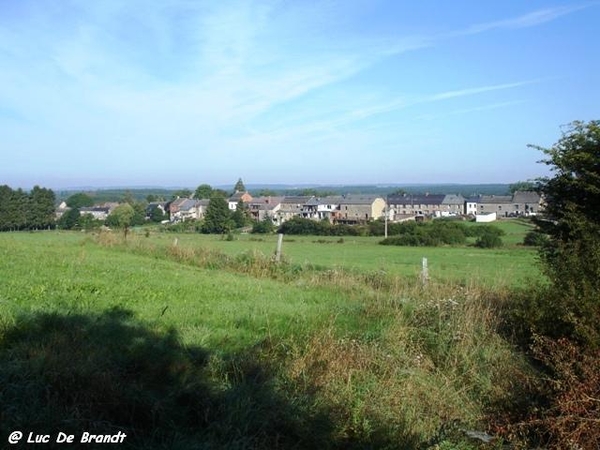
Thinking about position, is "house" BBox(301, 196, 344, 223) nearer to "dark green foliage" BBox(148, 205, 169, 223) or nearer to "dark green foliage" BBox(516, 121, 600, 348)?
"dark green foliage" BBox(148, 205, 169, 223)

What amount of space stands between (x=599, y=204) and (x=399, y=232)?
168 ft

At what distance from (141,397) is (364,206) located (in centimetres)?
9473

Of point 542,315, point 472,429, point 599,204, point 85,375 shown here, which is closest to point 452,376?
point 472,429

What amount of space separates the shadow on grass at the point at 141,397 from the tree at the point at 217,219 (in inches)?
2251

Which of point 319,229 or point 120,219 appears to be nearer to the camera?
point 120,219

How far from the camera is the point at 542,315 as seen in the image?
23.0ft

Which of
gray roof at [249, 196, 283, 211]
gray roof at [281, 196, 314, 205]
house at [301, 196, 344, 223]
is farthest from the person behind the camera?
gray roof at [281, 196, 314, 205]

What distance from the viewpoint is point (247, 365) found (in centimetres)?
541

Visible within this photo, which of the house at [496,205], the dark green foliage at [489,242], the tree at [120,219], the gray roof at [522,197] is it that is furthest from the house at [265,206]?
the dark green foliage at [489,242]

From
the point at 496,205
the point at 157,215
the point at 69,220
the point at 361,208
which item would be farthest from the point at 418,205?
the point at 69,220

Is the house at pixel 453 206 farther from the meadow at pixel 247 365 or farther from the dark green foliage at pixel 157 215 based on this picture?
the meadow at pixel 247 365

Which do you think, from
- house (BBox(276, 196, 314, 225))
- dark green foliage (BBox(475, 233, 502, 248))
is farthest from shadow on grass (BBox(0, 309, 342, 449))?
house (BBox(276, 196, 314, 225))

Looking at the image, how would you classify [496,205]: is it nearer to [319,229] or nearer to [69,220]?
[319,229]

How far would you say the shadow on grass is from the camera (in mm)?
3924
